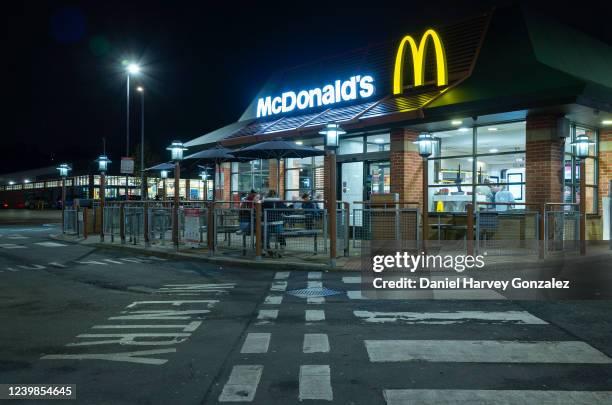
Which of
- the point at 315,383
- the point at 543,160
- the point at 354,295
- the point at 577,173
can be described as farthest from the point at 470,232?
the point at 315,383

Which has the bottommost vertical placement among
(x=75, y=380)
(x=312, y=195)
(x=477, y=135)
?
(x=75, y=380)

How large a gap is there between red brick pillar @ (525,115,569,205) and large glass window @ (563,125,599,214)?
3.78 ft

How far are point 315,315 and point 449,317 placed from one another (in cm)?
182

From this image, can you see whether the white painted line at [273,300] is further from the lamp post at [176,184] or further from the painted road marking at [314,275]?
the lamp post at [176,184]

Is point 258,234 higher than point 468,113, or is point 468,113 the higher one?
point 468,113

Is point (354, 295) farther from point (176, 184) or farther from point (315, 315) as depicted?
point (176, 184)

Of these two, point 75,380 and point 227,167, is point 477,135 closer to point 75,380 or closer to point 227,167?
point 227,167

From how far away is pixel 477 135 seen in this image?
1662 centimetres

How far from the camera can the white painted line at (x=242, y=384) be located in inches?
172

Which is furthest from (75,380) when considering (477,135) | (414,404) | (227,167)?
(227,167)

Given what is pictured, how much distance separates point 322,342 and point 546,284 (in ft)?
19.6

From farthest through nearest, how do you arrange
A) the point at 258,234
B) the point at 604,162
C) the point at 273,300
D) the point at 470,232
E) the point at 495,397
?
1. the point at 604,162
2. the point at 258,234
3. the point at 470,232
4. the point at 273,300
5. the point at 495,397

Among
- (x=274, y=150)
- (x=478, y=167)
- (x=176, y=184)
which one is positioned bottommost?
(x=176, y=184)

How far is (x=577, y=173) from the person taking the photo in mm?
16656
